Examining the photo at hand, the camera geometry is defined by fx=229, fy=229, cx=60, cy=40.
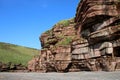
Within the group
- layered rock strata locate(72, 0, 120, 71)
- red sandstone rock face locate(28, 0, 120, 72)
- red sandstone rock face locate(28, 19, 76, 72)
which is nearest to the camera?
layered rock strata locate(72, 0, 120, 71)

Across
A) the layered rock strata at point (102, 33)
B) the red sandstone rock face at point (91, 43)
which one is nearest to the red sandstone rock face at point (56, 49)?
the red sandstone rock face at point (91, 43)

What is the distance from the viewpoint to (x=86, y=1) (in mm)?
59312

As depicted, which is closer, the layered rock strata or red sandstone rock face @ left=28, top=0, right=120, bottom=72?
the layered rock strata

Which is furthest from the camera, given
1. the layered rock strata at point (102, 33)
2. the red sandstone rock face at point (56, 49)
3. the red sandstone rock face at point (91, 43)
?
the red sandstone rock face at point (56, 49)

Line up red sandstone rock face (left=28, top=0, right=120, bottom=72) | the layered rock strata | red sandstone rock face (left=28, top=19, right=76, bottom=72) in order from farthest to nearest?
1. red sandstone rock face (left=28, top=19, right=76, bottom=72)
2. red sandstone rock face (left=28, top=0, right=120, bottom=72)
3. the layered rock strata

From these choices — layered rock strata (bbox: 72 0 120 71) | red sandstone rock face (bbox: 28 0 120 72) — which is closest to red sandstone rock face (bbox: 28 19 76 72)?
red sandstone rock face (bbox: 28 0 120 72)

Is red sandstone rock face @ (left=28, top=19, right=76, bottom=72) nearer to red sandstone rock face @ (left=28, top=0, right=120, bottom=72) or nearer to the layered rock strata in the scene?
red sandstone rock face @ (left=28, top=0, right=120, bottom=72)

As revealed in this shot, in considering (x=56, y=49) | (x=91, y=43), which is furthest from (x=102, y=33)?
(x=56, y=49)

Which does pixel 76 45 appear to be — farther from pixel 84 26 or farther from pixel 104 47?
pixel 104 47

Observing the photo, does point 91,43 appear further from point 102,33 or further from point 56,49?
point 56,49

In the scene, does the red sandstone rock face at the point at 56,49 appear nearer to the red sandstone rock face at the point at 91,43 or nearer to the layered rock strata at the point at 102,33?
the red sandstone rock face at the point at 91,43

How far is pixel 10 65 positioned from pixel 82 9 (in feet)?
202

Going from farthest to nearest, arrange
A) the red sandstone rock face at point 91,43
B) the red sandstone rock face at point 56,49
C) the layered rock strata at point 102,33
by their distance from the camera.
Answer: the red sandstone rock face at point 56,49
the red sandstone rock face at point 91,43
the layered rock strata at point 102,33

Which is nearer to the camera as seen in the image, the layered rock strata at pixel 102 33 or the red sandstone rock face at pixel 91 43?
the layered rock strata at pixel 102 33
